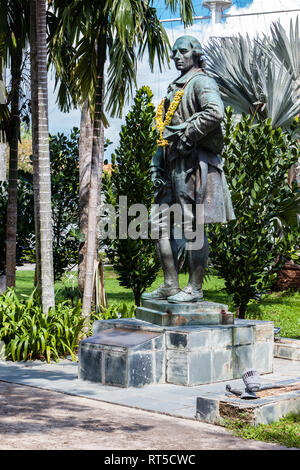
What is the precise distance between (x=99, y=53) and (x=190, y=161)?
299 cm

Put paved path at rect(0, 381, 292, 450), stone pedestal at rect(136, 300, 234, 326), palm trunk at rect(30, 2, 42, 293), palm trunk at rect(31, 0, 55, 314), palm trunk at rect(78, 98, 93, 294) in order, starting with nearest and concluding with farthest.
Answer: paved path at rect(0, 381, 292, 450), stone pedestal at rect(136, 300, 234, 326), palm trunk at rect(31, 0, 55, 314), palm trunk at rect(30, 2, 42, 293), palm trunk at rect(78, 98, 93, 294)

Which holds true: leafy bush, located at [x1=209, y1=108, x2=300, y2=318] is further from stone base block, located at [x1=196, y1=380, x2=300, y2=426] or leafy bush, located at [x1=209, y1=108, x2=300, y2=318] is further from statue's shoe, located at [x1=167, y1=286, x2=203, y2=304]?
stone base block, located at [x1=196, y1=380, x2=300, y2=426]

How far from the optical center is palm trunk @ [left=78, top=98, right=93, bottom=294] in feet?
37.2

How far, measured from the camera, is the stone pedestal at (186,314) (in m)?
6.92

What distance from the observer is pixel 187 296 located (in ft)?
23.2

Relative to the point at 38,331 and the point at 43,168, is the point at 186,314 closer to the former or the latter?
the point at 38,331

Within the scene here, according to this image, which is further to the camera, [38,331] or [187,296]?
[38,331]

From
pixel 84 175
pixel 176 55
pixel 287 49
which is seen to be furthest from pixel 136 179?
pixel 287 49

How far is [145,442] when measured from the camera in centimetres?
464

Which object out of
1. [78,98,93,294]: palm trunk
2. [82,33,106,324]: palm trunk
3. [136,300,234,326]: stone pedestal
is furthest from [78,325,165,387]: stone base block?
[78,98,93,294]: palm trunk

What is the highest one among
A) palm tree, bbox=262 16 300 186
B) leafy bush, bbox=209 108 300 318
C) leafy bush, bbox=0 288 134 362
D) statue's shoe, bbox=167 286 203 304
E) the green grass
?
palm tree, bbox=262 16 300 186

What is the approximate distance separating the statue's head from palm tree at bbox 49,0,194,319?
146 cm

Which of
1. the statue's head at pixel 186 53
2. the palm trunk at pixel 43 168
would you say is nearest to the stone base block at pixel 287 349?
the palm trunk at pixel 43 168

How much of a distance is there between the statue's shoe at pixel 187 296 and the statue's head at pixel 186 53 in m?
2.24
